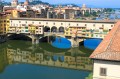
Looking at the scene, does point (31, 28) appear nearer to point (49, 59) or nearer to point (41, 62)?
point (49, 59)

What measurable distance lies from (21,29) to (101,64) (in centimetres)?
3189

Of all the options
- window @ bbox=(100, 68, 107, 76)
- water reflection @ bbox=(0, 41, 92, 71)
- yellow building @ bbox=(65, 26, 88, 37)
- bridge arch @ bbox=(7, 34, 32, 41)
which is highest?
window @ bbox=(100, 68, 107, 76)

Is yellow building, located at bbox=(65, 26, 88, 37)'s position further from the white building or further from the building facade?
the white building

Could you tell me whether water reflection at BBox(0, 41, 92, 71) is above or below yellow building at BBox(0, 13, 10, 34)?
below

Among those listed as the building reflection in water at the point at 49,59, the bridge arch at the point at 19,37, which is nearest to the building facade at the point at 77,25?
the bridge arch at the point at 19,37

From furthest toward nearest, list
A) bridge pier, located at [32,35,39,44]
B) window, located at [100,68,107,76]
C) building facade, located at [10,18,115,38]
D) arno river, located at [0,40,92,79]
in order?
bridge pier, located at [32,35,39,44] → building facade, located at [10,18,115,38] → arno river, located at [0,40,92,79] → window, located at [100,68,107,76]

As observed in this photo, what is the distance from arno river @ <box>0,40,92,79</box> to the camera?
81.4 feet

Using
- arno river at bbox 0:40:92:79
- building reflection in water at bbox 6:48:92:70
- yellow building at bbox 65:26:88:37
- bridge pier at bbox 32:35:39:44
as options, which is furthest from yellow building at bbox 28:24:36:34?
building reflection in water at bbox 6:48:92:70

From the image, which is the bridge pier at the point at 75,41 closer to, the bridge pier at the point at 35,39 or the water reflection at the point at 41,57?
the water reflection at the point at 41,57

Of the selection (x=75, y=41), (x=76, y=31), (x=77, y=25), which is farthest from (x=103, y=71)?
(x=77, y=25)

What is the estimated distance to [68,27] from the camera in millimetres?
41719

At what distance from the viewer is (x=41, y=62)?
3053 cm

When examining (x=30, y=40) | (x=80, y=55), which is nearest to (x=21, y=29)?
(x=30, y=40)

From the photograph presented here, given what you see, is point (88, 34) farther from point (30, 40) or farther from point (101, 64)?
point (101, 64)
